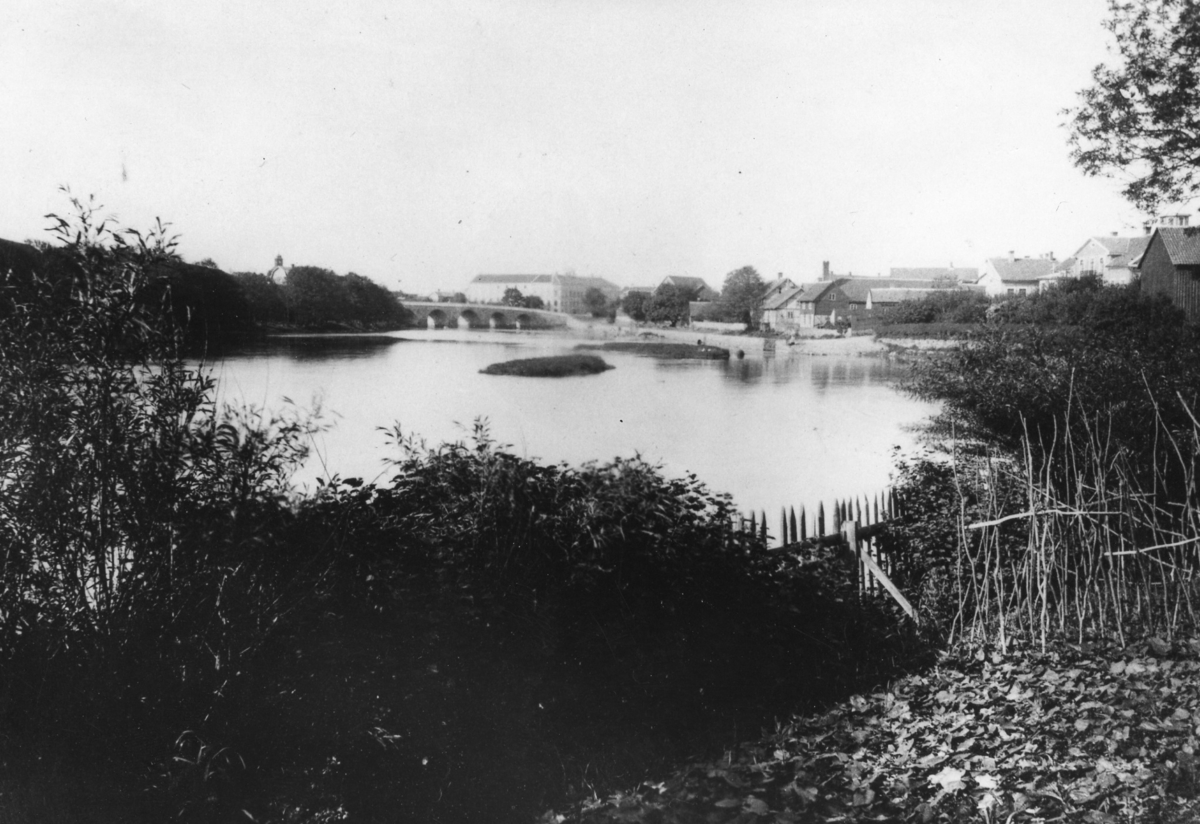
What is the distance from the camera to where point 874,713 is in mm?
6195

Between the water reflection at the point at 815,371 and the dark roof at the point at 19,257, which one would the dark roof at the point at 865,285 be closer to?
the water reflection at the point at 815,371

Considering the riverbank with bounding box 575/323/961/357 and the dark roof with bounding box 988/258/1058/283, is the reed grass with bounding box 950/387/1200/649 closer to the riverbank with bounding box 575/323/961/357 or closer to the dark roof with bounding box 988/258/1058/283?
the riverbank with bounding box 575/323/961/357

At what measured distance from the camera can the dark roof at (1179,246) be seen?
2128 cm

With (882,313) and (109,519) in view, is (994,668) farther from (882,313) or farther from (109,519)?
(882,313)

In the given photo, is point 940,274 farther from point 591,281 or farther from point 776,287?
point 591,281

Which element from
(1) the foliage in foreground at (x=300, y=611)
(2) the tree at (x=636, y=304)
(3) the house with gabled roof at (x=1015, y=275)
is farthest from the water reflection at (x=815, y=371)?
(1) the foliage in foreground at (x=300, y=611)

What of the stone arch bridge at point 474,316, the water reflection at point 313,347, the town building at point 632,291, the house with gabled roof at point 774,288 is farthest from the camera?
the house with gabled roof at point 774,288

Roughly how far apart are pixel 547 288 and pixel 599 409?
4.87ft

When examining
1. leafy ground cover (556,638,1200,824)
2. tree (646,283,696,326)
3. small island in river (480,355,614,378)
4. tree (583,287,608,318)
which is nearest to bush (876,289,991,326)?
tree (646,283,696,326)

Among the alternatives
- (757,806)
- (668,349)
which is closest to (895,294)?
(668,349)

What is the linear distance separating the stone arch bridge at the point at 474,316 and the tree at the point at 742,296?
3.20 m

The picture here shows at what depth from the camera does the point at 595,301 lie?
391 inches

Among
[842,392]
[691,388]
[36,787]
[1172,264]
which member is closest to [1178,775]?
[36,787]

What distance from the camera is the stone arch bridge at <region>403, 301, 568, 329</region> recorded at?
921cm
